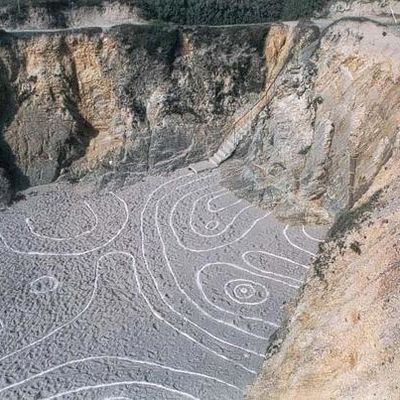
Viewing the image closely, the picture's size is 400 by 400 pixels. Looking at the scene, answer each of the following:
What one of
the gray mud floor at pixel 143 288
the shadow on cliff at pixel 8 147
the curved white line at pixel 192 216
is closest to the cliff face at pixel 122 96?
the shadow on cliff at pixel 8 147

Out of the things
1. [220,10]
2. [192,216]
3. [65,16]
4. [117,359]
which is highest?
[220,10]

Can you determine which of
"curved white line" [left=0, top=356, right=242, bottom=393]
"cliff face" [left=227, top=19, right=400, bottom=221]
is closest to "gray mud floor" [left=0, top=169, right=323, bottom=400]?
"curved white line" [left=0, top=356, right=242, bottom=393]

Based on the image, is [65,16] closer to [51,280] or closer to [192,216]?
[192,216]

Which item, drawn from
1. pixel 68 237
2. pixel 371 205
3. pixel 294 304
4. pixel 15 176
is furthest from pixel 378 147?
pixel 15 176

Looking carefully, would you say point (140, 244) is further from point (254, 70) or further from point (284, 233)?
point (254, 70)

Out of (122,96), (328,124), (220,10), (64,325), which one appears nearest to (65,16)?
(122,96)
